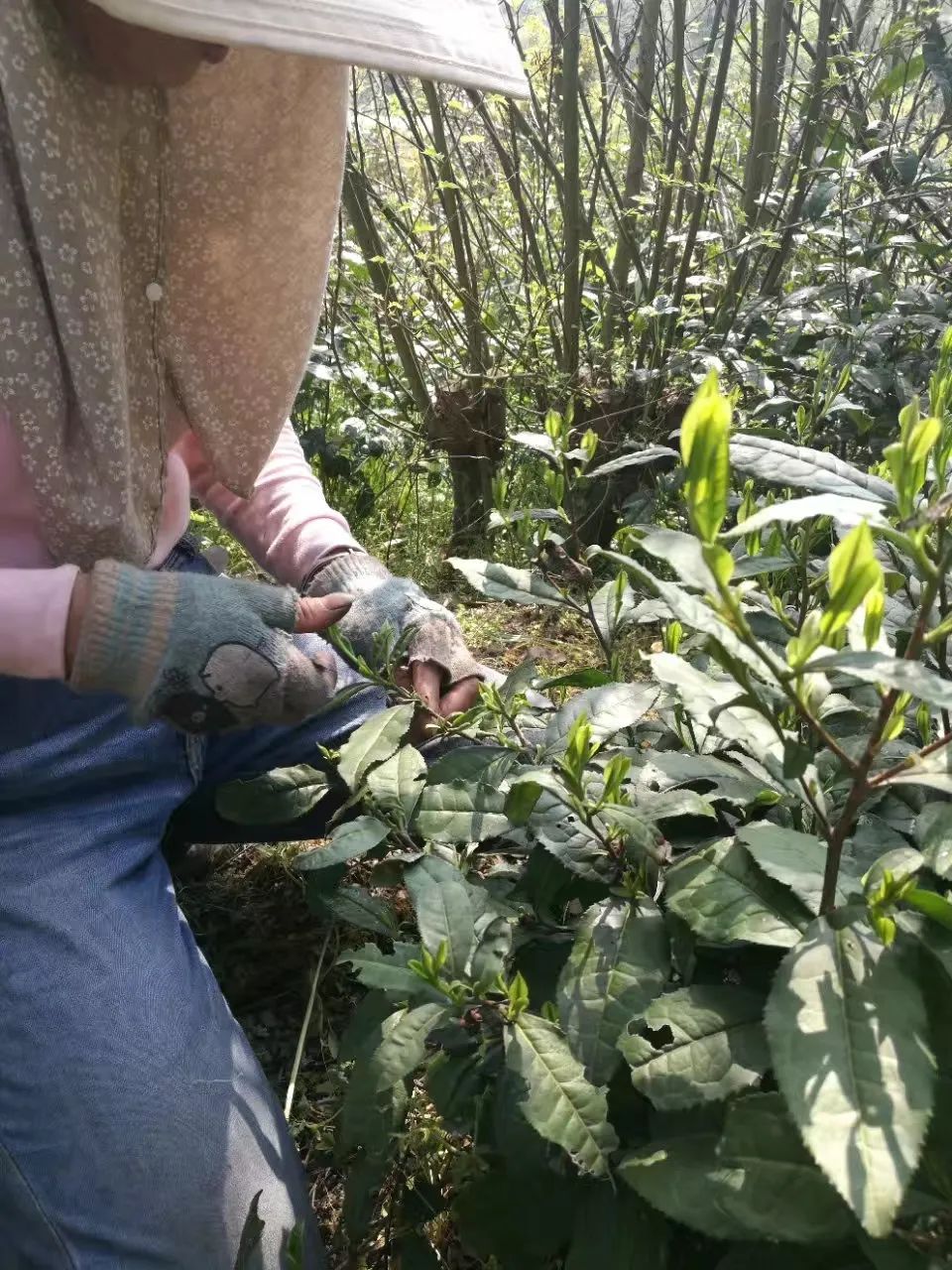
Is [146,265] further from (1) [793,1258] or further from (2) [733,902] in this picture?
(1) [793,1258]

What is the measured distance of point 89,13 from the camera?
3.73 ft

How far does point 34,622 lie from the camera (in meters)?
1.20

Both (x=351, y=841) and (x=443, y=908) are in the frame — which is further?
(x=351, y=841)

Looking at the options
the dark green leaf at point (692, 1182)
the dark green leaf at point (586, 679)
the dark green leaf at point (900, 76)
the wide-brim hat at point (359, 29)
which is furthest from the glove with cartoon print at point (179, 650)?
the dark green leaf at point (900, 76)

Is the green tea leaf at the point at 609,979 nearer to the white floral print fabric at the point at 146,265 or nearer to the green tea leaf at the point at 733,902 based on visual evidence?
the green tea leaf at the point at 733,902

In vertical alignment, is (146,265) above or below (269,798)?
above

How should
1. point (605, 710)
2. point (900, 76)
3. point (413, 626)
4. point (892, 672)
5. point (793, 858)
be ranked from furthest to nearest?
point (900, 76) → point (413, 626) → point (605, 710) → point (793, 858) → point (892, 672)

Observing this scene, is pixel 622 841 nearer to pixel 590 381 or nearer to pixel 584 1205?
pixel 584 1205

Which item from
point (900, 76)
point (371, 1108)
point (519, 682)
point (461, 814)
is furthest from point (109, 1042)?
point (900, 76)

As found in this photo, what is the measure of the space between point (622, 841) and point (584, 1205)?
293mm

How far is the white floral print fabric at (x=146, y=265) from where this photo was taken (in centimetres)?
117

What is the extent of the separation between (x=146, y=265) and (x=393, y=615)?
22.6 inches

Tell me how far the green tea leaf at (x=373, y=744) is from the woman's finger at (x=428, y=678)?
23 centimetres

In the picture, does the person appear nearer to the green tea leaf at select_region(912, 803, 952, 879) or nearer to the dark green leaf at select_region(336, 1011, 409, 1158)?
the dark green leaf at select_region(336, 1011, 409, 1158)
